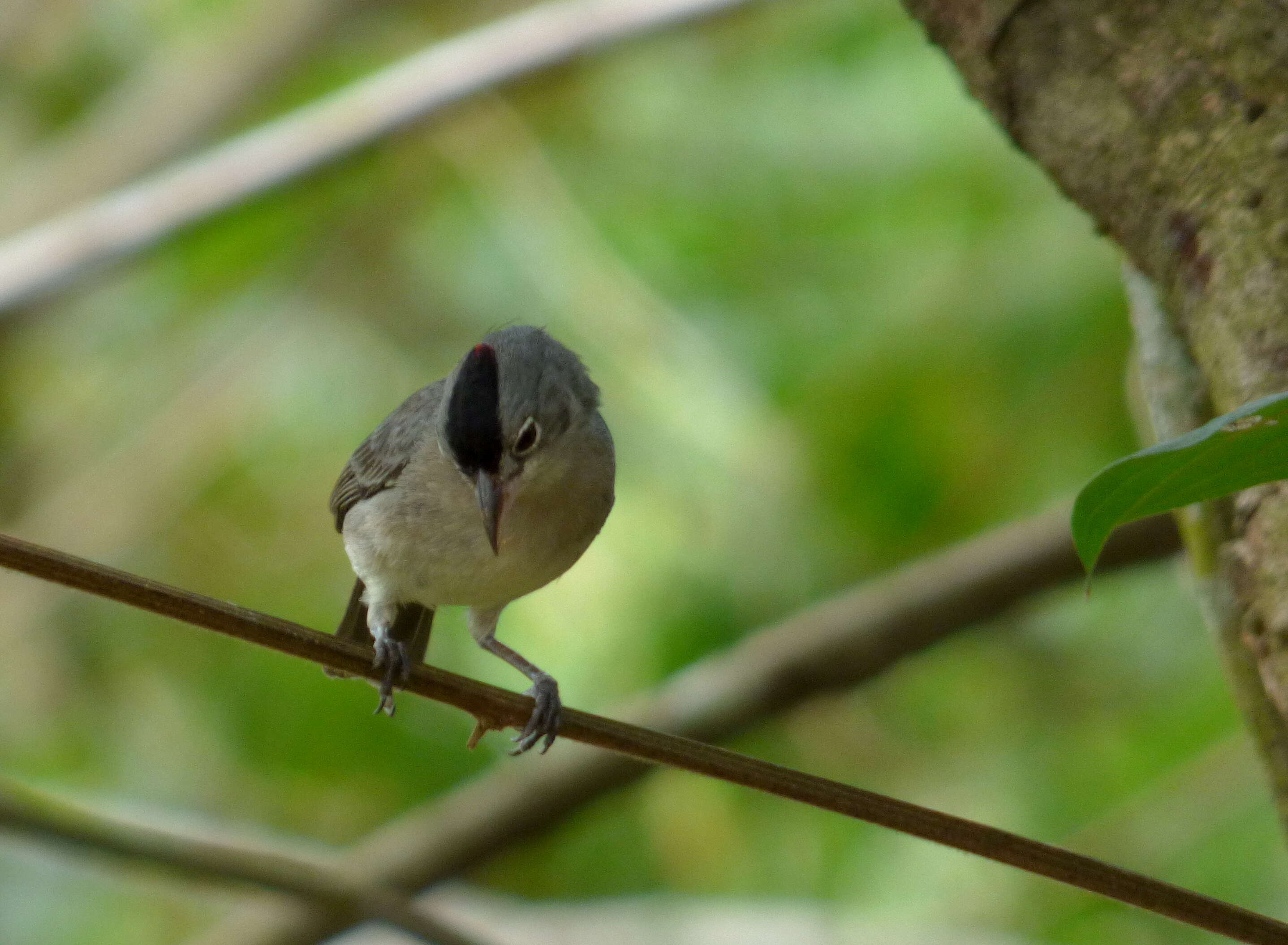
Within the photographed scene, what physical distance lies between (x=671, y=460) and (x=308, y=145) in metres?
1.80

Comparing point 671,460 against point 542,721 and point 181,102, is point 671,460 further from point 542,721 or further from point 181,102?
point 181,102

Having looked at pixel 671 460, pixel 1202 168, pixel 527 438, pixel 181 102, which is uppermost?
pixel 181 102

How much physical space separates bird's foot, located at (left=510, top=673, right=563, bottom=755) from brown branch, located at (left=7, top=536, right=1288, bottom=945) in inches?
46.8

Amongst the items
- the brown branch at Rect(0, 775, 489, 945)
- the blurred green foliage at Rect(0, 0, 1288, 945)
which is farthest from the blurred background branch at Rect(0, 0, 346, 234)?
the brown branch at Rect(0, 775, 489, 945)

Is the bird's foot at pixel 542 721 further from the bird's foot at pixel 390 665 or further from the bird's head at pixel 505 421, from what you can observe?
the bird's head at pixel 505 421

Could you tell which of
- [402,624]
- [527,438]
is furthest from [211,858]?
[527,438]

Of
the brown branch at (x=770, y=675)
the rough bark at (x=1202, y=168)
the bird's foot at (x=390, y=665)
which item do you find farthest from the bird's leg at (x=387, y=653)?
the rough bark at (x=1202, y=168)

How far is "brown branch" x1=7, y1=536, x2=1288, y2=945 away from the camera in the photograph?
171cm

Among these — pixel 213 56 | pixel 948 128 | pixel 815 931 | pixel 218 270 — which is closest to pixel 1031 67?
pixel 948 128

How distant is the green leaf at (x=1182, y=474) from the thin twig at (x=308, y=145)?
394 cm

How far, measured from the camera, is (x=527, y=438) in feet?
10.3

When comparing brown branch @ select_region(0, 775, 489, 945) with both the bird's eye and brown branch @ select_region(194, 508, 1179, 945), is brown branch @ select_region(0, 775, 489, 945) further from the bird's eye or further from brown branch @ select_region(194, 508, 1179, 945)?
the bird's eye

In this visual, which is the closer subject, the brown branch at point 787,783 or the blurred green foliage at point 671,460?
the brown branch at point 787,783

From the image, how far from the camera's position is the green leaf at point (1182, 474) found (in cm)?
147
